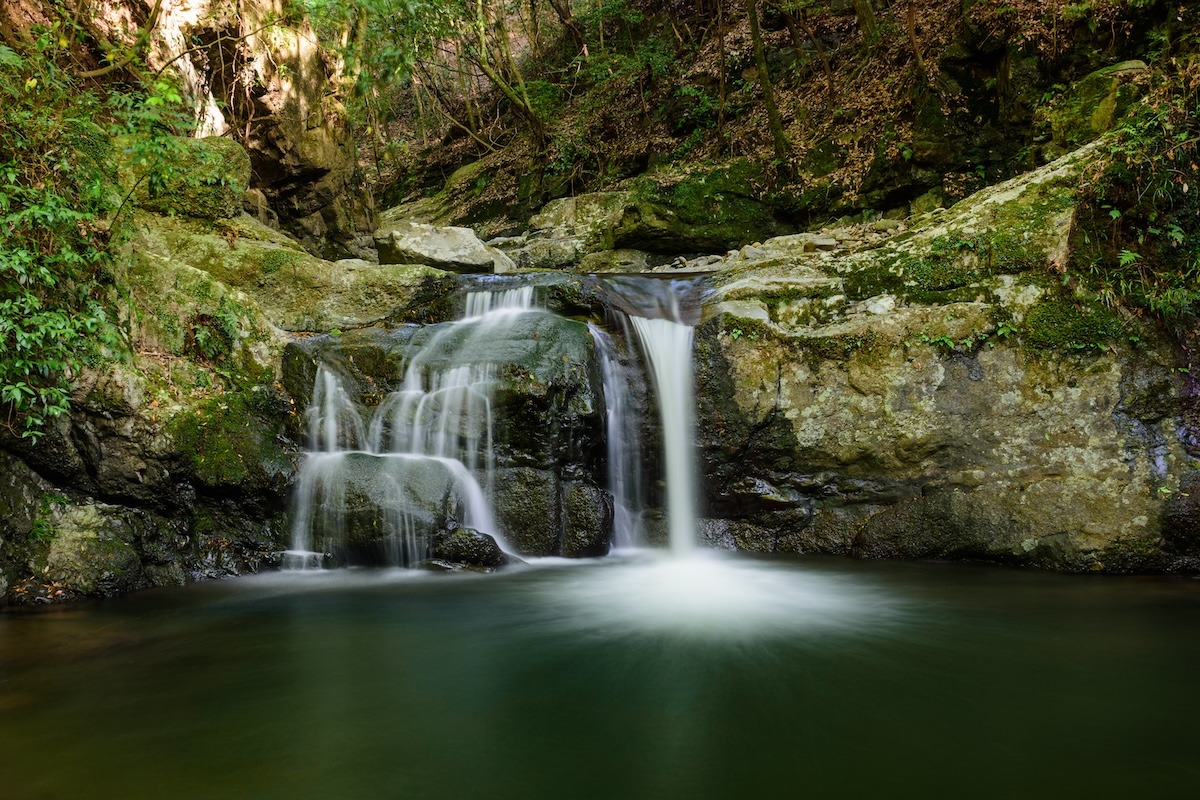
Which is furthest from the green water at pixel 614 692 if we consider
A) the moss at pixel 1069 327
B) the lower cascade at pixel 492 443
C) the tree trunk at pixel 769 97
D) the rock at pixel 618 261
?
the tree trunk at pixel 769 97

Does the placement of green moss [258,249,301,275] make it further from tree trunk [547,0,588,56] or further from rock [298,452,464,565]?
tree trunk [547,0,588,56]

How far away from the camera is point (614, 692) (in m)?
3.33

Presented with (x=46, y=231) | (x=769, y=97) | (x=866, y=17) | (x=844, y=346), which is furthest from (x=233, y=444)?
(x=866, y=17)

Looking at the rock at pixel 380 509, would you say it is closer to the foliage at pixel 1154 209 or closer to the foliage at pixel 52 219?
the foliage at pixel 52 219

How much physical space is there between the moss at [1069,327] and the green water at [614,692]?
6.39ft

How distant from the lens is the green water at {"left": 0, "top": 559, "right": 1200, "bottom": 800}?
2502mm

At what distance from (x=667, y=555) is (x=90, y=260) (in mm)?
5620

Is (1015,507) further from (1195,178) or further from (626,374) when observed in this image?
(626,374)

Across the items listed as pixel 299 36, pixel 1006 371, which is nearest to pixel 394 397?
pixel 1006 371

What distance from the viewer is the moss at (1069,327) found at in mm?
5574

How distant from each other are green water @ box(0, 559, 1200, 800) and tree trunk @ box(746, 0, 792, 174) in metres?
9.18

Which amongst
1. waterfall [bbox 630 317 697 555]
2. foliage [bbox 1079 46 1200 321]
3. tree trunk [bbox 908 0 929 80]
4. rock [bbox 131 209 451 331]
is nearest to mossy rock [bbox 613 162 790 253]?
tree trunk [bbox 908 0 929 80]

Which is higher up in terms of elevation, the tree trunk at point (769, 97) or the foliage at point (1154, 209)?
the tree trunk at point (769, 97)

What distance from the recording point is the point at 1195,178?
5.38 meters
